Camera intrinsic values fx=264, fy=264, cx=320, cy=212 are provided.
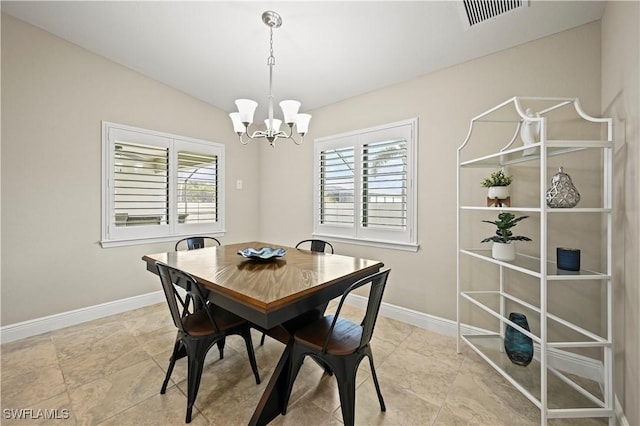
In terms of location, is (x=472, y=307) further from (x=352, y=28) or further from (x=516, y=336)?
(x=352, y=28)

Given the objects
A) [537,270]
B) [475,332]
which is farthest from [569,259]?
[475,332]

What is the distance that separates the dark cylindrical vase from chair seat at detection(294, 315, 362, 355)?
1144mm

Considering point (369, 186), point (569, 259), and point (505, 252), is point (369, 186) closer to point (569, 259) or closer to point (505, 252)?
point (505, 252)

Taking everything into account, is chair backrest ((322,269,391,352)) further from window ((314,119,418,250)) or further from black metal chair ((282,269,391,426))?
window ((314,119,418,250))

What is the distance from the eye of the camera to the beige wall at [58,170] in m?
2.32

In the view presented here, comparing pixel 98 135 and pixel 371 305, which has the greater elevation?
pixel 98 135

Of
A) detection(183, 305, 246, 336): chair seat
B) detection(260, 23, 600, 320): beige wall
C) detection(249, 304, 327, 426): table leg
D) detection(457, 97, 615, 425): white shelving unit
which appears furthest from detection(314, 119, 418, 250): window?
detection(183, 305, 246, 336): chair seat

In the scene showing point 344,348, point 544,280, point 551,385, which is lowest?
point 551,385

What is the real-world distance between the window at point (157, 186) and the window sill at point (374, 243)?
1.63 metres

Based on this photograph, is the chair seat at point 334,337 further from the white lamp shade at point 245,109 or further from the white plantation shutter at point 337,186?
the white plantation shutter at point 337,186

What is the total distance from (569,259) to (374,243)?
166 cm

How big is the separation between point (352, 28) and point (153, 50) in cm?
200

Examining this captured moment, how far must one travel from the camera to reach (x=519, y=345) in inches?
71.9

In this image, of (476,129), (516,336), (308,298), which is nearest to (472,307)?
(516,336)
